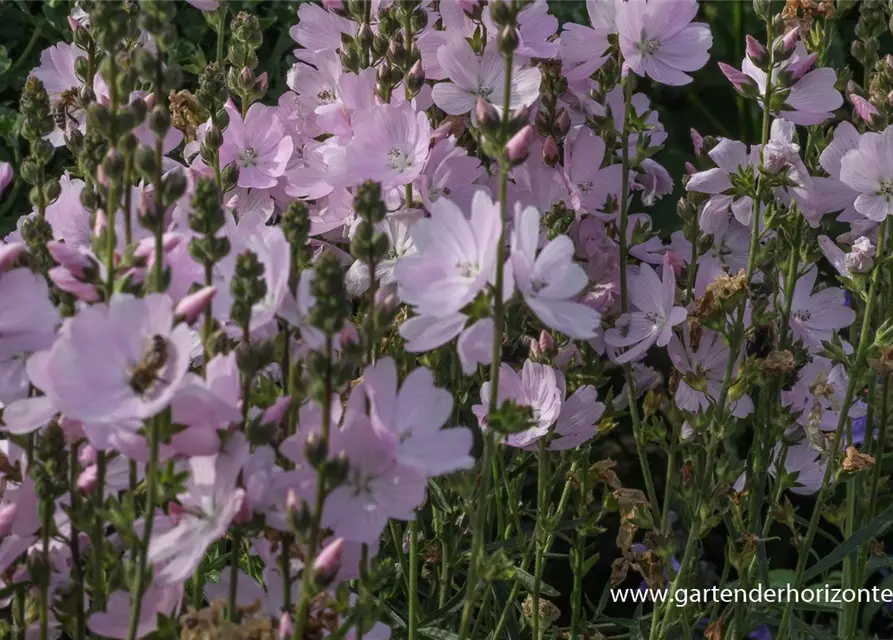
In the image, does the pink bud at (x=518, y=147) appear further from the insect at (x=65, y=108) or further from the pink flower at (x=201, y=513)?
the insect at (x=65, y=108)

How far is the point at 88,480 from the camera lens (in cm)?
103

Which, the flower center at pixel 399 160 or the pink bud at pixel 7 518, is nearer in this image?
the pink bud at pixel 7 518

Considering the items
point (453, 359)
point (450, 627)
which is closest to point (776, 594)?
point (450, 627)

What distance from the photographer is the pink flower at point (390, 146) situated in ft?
4.90

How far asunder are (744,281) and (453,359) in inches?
14.8

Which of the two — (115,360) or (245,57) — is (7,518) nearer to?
(115,360)

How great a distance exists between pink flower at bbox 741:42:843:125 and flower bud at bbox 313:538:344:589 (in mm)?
912

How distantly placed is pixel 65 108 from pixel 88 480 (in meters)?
0.82

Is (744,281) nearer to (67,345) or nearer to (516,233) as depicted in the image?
(516,233)

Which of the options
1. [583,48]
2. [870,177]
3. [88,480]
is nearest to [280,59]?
[583,48]

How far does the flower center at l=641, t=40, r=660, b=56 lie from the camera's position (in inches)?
63.4

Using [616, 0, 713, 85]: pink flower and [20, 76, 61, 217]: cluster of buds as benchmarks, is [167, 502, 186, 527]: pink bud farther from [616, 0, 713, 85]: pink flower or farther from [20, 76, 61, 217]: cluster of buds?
[616, 0, 713, 85]: pink flower

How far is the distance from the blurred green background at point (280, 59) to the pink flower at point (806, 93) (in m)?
0.88

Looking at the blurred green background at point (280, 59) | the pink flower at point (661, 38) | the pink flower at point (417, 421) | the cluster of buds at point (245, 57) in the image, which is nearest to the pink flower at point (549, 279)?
the pink flower at point (417, 421)
